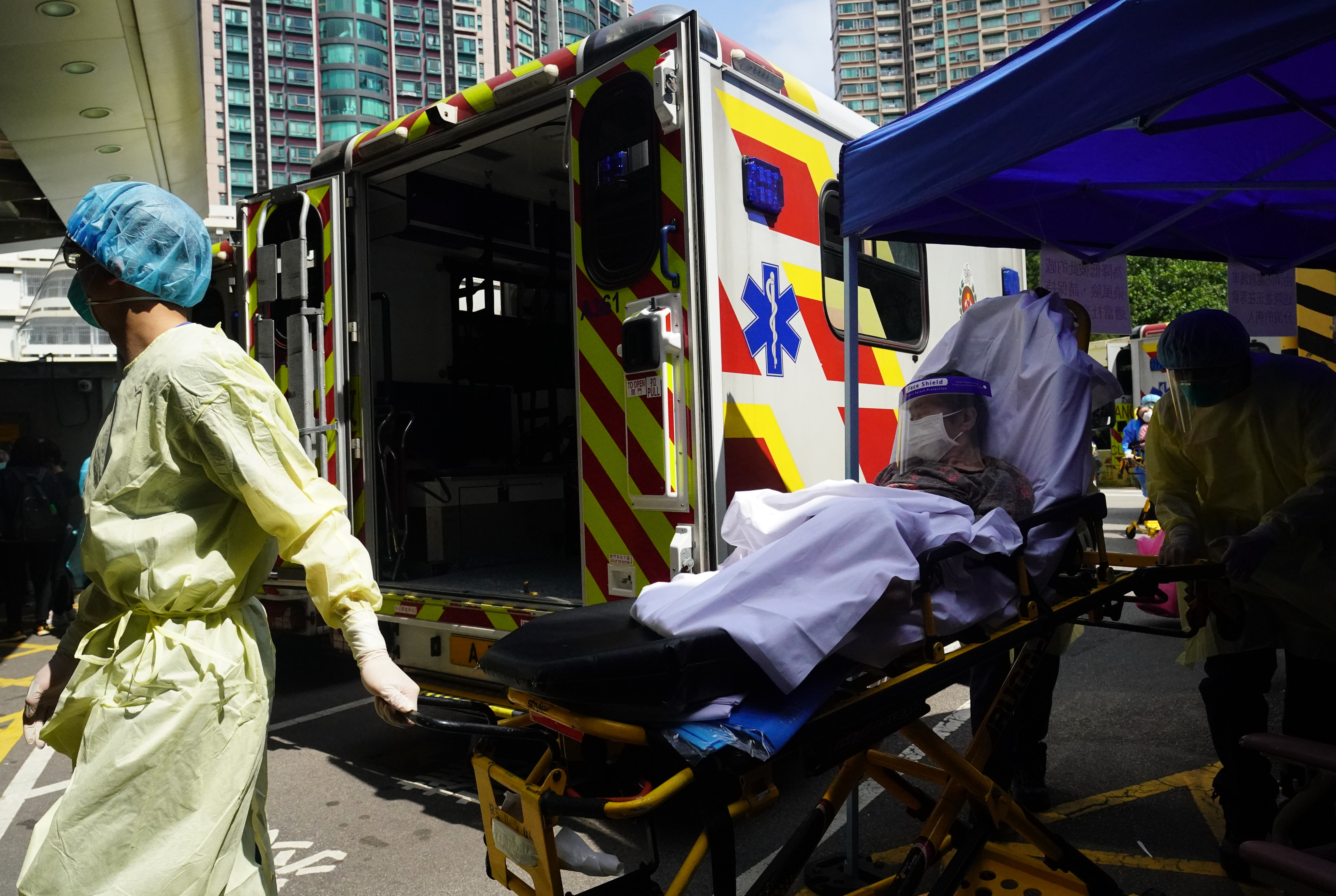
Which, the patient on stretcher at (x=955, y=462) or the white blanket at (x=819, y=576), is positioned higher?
the patient on stretcher at (x=955, y=462)

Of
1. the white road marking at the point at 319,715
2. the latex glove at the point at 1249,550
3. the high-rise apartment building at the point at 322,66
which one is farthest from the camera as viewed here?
the high-rise apartment building at the point at 322,66

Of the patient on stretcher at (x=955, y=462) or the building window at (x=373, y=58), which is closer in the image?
the patient on stretcher at (x=955, y=462)

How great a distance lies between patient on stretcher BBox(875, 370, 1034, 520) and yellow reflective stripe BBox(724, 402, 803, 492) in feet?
2.14

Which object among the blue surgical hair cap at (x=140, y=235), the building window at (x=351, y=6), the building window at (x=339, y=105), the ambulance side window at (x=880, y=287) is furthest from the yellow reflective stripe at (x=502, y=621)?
the building window at (x=351, y=6)

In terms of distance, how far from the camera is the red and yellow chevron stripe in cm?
351

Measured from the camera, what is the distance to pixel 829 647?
6.32ft

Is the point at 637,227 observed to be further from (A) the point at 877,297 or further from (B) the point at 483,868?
(B) the point at 483,868

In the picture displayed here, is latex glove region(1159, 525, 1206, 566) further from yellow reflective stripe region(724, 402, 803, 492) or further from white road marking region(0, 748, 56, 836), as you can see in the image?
white road marking region(0, 748, 56, 836)

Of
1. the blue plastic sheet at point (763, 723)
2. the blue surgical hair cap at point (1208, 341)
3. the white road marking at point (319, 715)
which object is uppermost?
the blue surgical hair cap at point (1208, 341)

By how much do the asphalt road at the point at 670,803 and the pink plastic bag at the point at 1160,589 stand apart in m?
0.35

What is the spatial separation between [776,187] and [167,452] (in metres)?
2.74

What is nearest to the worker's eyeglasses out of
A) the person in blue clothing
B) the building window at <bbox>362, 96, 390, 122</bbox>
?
the person in blue clothing

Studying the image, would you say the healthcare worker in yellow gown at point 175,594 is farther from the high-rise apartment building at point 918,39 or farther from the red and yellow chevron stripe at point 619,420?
the high-rise apartment building at point 918,39

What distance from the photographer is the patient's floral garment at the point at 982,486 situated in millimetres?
2695
